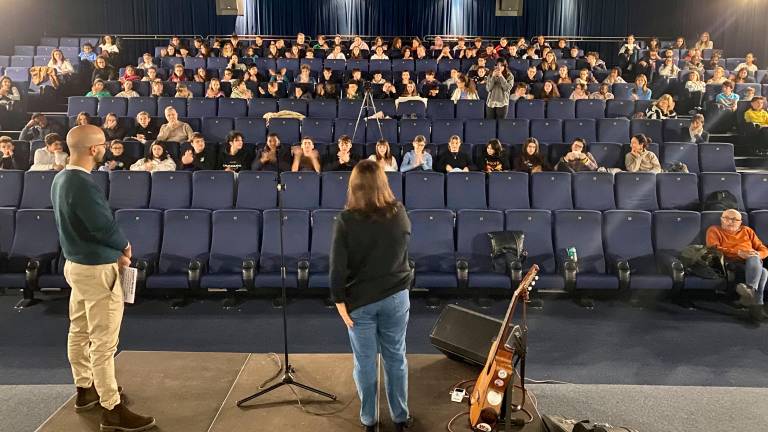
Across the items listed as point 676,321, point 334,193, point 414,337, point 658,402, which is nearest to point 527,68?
point 334,193

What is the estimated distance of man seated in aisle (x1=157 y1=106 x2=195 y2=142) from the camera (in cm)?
729

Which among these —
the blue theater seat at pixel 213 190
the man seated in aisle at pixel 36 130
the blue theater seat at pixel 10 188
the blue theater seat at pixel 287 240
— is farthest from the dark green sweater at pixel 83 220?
the man seated in aisle at pixel 36 130

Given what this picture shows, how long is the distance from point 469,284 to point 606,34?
36.5 ft

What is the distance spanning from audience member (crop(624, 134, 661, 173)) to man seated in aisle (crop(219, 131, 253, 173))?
172 inches

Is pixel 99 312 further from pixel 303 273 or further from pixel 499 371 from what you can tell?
pixel 303 273

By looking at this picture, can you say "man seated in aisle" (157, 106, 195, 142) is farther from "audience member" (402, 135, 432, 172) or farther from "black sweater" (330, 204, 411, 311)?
"black sweater" (330, 204, 411, 311)

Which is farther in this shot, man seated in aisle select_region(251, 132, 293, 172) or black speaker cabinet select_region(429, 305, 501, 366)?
man seated in aisle select_region(251, 132, 293, 172)

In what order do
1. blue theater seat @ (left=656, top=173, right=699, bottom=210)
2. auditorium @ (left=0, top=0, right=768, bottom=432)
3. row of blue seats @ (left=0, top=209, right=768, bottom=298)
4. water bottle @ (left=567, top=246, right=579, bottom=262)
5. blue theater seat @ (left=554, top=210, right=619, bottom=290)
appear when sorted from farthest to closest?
blue theater seat @ (left=656, top=173, right=699, bottom=210) → blue theater seat @ (left=554, top=210, right=619, bottom=290) → water bottle @ (left=567, top=246, right=579, bottom=262) → row of blue seats @ (left=0, top=209, right=768, bottom=298) → auditorium @ (left=0, top=0, right=768, bottom=432)

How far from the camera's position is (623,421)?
3.16 meters

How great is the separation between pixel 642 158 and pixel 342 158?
3376 millimetres

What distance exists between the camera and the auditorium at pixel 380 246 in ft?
8.96

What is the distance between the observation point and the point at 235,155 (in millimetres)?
6723

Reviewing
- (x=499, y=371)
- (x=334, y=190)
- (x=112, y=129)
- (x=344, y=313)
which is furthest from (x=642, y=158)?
(x=112, y=129)

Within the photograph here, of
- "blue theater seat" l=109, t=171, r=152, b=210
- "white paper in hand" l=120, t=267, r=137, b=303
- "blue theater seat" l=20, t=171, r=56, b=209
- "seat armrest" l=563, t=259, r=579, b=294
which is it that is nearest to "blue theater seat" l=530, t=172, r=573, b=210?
"seat armrest" l=563, t=259, r=579, b=294
